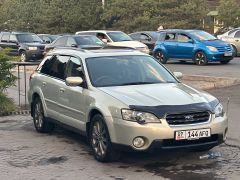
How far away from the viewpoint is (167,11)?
45.3 metres

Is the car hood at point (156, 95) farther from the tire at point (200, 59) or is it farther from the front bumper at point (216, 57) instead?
the tire at point (200, 59)

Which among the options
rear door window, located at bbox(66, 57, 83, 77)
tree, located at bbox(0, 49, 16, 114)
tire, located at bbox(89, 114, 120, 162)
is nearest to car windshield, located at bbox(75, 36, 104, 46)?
tree, located at bbox(0, 49, 16, 114)

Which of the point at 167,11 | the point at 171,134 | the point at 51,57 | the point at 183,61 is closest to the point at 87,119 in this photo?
the point at 171,134

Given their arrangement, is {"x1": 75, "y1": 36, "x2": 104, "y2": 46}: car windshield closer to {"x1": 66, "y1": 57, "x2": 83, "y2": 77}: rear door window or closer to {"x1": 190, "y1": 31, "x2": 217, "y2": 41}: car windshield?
{"x1": 190, "y1": 31, "x2": 217, "y2": 41}: car windshield

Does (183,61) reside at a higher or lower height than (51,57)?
lower

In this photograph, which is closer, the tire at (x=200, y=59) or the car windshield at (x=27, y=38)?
the tire at (x=200, y=59)

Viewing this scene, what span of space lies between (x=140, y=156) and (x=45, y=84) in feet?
8.19

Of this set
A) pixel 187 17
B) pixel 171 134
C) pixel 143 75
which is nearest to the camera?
pixel 171 134

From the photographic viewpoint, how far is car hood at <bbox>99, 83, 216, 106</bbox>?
22.4 feet

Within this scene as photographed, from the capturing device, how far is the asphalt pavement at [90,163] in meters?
6.55

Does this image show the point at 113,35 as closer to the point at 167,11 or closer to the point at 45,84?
the point at 45,84

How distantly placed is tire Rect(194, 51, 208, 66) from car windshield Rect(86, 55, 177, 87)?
46.8 feet

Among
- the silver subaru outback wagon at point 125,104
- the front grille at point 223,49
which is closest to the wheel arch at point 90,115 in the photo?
the silver subaru outback wagon at point 125,104

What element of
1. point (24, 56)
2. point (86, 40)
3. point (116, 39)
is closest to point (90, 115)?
point (86, 40)
